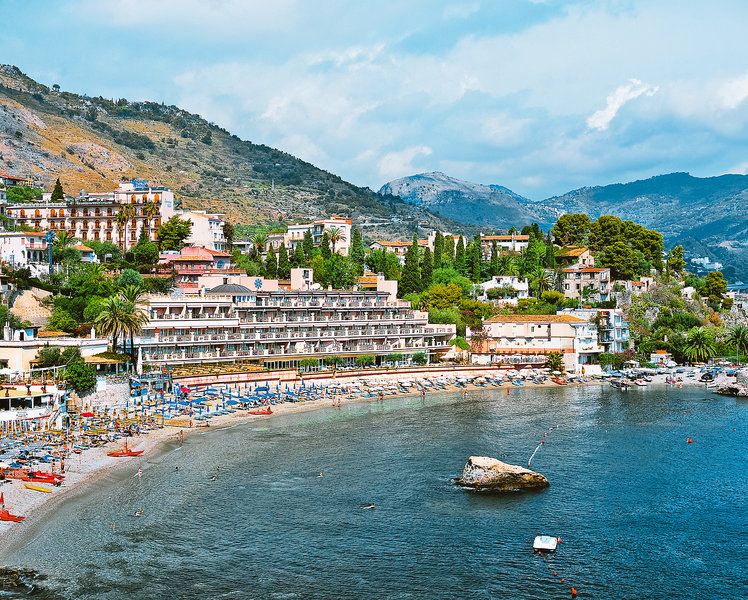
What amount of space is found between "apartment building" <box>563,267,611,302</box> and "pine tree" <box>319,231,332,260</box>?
152 feet

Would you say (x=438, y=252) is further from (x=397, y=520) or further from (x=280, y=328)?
(x=397, y=520)

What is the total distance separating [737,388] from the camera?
100 metres

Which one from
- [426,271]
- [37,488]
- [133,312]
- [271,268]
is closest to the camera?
[37,488]

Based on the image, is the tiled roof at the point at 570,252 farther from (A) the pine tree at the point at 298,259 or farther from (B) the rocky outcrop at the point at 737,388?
(A) the pine tree at the point at 298,259

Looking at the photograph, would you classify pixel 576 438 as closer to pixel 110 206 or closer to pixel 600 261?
pixel 600 261

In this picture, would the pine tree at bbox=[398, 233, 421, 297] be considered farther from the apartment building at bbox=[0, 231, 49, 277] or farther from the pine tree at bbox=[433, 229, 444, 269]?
the apartment building at bbox=[0, 231, 49, 277]

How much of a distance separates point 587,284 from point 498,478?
9239 centimetres

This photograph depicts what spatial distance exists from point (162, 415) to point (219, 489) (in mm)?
22651

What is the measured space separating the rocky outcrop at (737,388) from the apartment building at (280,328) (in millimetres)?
39702

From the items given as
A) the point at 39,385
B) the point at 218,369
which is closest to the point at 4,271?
the point at 218,369

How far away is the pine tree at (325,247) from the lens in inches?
5604

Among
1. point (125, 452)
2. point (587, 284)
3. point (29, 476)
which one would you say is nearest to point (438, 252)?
point (587, 284)

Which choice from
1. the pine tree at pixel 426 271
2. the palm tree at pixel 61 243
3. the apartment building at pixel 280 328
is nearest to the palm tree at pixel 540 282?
the pine tree at pixel 426 271

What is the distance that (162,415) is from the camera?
71.2 metres
